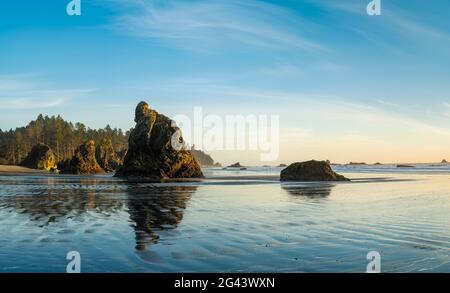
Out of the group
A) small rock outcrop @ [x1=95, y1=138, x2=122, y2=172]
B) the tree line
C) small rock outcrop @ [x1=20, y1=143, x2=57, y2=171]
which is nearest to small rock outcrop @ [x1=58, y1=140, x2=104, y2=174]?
small rock outcrop @ [x1=20, y1=143, x2=57, y2=171]

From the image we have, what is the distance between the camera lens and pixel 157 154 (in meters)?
82.0

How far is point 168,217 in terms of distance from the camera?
65.7 ft

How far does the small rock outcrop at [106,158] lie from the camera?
14175 centimetres

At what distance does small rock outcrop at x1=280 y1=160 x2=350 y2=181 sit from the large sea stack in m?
20.4

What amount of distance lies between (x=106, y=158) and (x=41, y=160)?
20.3 m

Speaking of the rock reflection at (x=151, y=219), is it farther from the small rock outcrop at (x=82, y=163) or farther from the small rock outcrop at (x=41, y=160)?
the small rock outcrop at (x=41, y=160)

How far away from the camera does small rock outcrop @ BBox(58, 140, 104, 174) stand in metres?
111

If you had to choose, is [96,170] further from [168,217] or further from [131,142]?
[168,217]

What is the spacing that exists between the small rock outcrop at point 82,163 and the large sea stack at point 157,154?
28.1m

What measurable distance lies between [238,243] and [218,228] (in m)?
3.21
